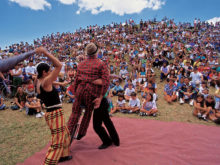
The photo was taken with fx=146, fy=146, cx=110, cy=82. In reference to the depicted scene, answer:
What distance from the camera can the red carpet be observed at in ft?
8.17

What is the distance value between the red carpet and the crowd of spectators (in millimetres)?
1132

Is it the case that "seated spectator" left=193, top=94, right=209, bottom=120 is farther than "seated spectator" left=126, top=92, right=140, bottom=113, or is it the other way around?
"seated spectator" left=126, top=92, right=140, bottom=113

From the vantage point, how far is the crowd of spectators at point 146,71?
5.50m

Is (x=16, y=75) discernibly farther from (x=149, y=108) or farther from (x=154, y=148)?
(x=154, y=148)

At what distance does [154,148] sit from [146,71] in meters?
6.48

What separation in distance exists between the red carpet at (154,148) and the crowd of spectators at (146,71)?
113 cm

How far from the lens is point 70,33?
2569 cm

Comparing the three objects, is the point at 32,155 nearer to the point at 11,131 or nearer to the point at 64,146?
the point at 64,146

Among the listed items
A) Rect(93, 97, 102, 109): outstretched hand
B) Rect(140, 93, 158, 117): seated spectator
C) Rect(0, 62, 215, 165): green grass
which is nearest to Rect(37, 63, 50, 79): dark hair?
Rect(93, 97, 102, 109): outstretched hand

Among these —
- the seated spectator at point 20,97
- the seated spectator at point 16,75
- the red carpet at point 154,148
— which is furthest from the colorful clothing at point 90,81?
the seated spectator at point 16,75

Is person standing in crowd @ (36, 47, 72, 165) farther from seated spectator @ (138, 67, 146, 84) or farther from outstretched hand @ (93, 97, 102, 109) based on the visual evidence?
seated spectator @ (138, 67, 146, 84)

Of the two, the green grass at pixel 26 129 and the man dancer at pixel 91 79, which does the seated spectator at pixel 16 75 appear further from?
the man dancer at pixel 91 79

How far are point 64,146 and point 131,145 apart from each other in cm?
131

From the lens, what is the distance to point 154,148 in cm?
281
